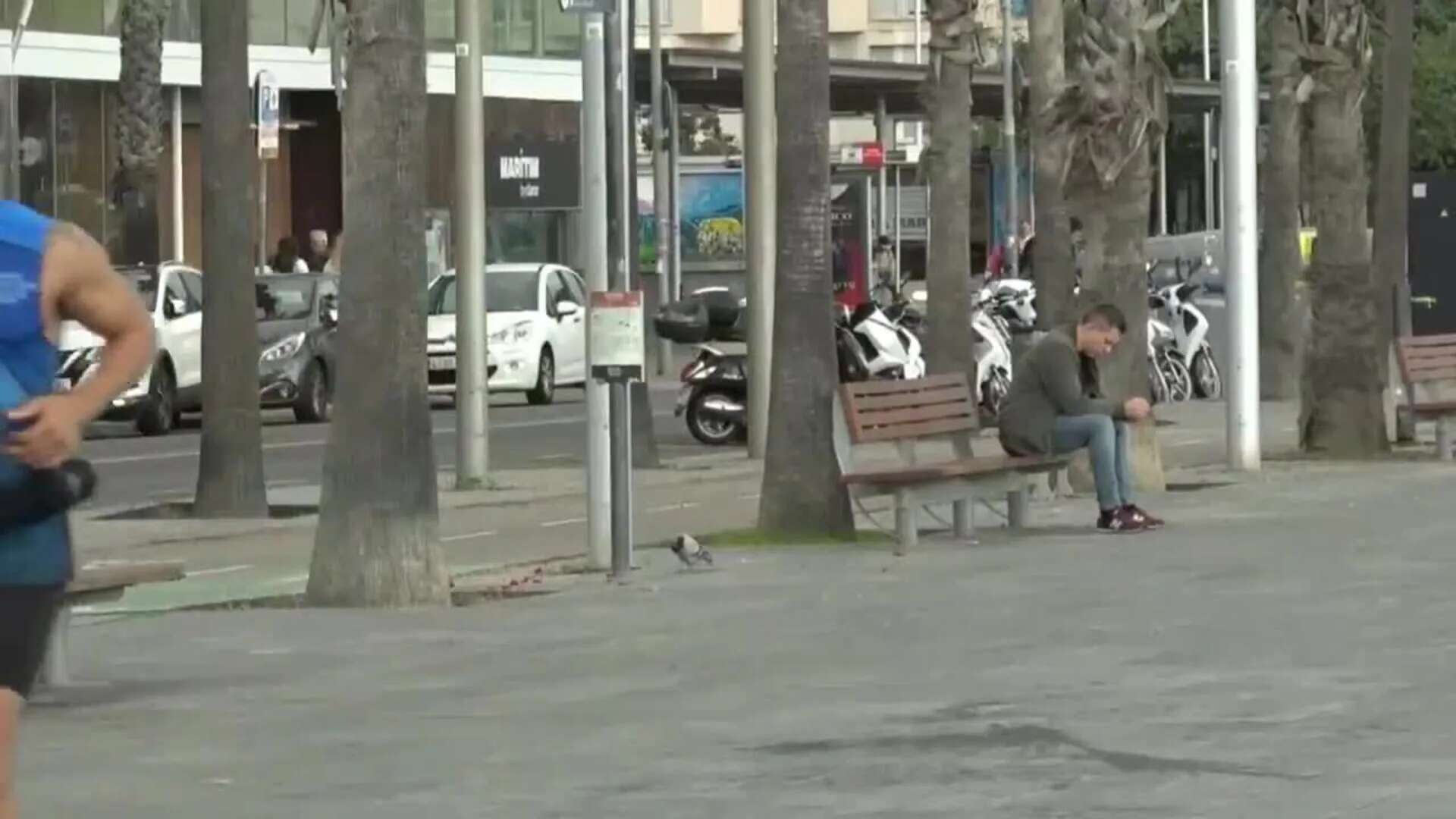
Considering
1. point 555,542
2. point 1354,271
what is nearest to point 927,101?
point 1354,271

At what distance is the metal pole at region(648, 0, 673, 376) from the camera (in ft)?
143

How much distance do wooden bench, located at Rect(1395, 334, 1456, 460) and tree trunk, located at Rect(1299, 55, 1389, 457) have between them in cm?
27

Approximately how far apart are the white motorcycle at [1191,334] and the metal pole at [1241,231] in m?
13.8

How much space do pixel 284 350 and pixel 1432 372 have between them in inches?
559

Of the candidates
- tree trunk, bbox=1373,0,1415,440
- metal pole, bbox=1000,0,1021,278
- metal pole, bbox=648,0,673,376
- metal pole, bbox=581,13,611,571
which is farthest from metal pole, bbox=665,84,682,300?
metal pole, bbox=581,13,611,571

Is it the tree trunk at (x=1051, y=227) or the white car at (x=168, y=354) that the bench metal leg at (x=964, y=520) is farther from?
the white car at (x=168, y=354)

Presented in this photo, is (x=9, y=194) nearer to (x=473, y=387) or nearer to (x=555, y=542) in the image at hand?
(x=473, y=387)

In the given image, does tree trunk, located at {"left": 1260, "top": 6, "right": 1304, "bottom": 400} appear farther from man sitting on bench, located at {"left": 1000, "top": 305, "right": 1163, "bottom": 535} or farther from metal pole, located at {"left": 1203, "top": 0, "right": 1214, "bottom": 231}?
metal pole, located at {"left": 1203, "top": 0, "right": 1214, "bottom": 231}

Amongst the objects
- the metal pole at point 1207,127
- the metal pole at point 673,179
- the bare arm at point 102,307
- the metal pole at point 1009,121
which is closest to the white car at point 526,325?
the metal pole at point 673,179

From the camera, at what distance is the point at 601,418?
16750 mm

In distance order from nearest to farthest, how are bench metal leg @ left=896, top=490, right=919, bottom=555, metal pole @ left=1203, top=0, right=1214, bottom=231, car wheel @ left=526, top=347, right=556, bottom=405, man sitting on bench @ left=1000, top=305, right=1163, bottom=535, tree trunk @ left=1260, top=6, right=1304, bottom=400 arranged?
bench metal leg @ left=896, top=490, right=919, bottom=555
man sitting on bench @ left=1000, top=305, right=1163, bottom=535
tree trunk @ left=1260, top=6, right=1304, bottom=400
car wheel @ left=526, top=347, right=556, bottom=405
metal pole @ left=1203, top=0, right=1214, bottom=231

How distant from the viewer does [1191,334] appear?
38.7m

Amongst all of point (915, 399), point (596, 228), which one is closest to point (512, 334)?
point (915, 399)

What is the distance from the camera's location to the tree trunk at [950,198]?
29.2 meters
